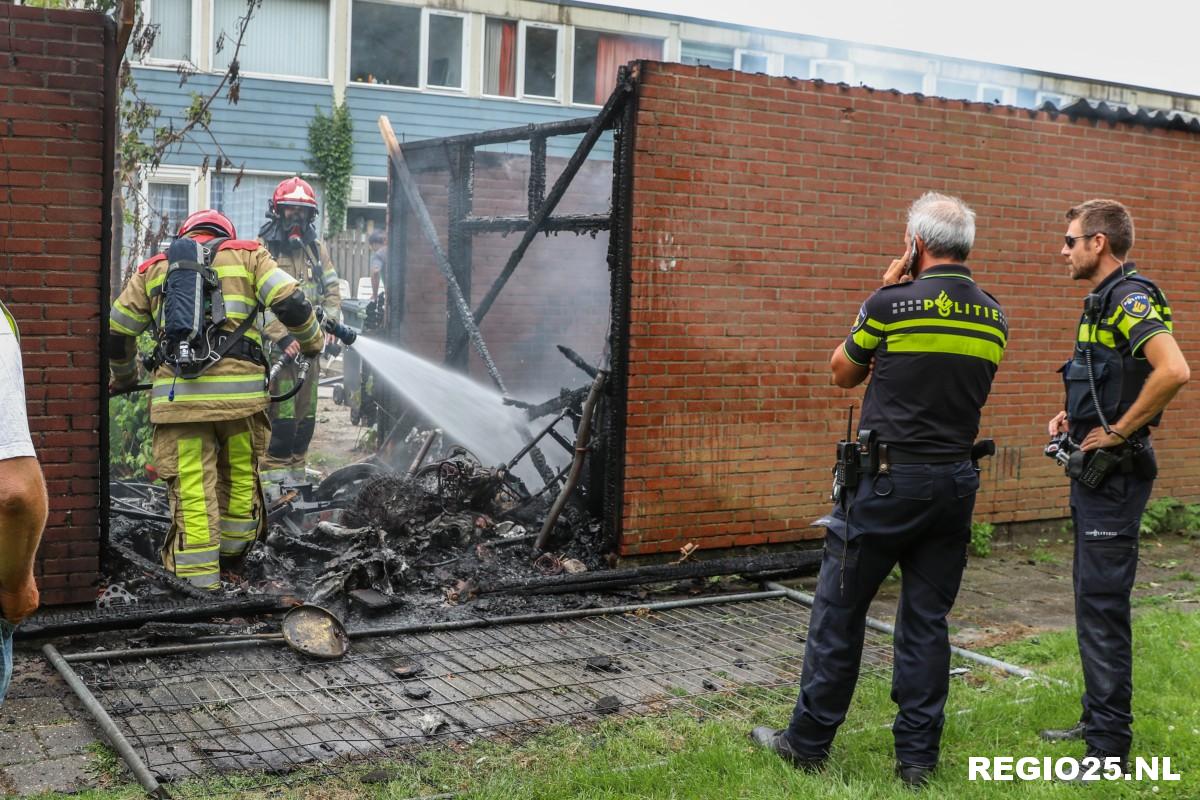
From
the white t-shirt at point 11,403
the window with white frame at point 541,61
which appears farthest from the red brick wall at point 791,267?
the window with white frame at point 541,61

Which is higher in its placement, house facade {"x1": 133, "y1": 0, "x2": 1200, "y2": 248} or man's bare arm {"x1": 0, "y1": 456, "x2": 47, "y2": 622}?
house facade {"x1": 133, "y1": 0, "x2": 1200, "y2": 248}

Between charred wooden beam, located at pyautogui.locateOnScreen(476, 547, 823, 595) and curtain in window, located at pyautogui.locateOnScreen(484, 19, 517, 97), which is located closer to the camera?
charred wooden beam, located at pyautogui.locateOnScreen(476, 547, 823, 595)

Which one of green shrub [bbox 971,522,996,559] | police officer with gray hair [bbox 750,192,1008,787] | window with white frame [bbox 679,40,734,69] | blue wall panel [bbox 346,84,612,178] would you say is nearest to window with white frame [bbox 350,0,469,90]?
A: blue wall panel [bbox 346,84,612,178]

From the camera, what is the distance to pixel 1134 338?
443 centimetres

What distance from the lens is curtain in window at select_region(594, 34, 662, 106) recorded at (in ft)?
70.0

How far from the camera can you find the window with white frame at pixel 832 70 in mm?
19812

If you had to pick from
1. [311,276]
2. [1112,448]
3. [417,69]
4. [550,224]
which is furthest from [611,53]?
[1112,448]

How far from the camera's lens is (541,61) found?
68.8 feet

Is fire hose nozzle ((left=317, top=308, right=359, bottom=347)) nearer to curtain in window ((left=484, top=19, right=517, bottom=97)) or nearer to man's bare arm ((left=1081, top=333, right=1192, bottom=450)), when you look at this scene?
man's bare arm ((left=1081, top=333, right=1192, bottom=450))

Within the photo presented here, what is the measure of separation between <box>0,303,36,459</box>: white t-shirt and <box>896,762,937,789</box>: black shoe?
10.2ft

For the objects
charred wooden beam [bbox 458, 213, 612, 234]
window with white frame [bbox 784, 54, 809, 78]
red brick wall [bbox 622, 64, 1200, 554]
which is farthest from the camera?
window with white frame [bbox 784, 54, 809, 78]

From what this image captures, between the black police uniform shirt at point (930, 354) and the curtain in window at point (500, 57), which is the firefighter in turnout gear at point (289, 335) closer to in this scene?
the black police uniform shirt at point (930, 354)

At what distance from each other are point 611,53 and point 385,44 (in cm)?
414

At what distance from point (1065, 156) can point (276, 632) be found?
6496mm
